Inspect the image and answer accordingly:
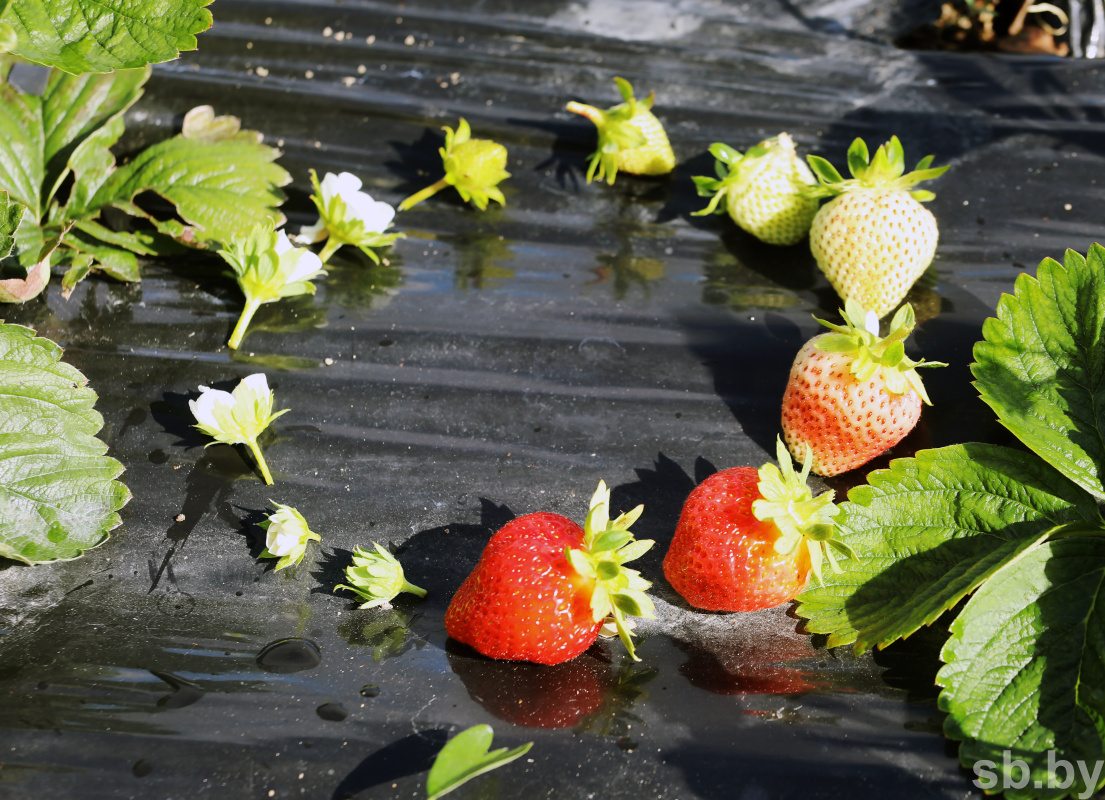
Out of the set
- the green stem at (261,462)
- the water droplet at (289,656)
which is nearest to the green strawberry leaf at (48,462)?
the green stem at (261,462)

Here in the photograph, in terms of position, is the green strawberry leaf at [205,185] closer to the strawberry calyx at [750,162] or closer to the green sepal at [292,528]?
the green sepal at [292,528]

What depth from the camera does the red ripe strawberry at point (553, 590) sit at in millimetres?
853

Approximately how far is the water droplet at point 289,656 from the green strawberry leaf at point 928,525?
577mm

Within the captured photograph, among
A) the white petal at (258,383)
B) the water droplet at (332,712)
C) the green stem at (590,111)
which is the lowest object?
the water droplet at (332,712)

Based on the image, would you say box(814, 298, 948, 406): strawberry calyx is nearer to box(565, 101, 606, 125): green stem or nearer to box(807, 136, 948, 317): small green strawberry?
box(807, 136, 948, 317): small green strawberry

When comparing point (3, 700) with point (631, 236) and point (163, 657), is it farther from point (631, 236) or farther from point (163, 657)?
point (631, 236)

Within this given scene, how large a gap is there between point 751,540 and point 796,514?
59 mm

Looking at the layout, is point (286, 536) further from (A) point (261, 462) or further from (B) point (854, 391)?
(B) point (854, 391)

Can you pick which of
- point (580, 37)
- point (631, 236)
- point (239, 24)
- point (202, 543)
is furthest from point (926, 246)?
point (239, 24)

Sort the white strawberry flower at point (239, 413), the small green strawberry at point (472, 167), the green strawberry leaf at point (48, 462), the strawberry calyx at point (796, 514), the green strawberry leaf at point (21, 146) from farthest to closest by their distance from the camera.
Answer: the small green strawberry at point (472, 167) → the green strawberry leaf at point (21, 146) → the white strawberry flower at point (239, 413) → the green strawberry leaf at point (48, 462) → the strawberry calyx at point (796, 514)

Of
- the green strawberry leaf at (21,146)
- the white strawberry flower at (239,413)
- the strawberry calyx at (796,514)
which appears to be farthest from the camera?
the green strawberry leaf at (21,146)

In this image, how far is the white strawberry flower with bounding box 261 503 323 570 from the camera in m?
1.01

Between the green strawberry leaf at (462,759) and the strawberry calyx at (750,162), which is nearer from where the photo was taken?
the green strawberry leaf at (462,759)

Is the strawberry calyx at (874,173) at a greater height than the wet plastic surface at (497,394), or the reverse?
the strawberry calyx at (874,173)
